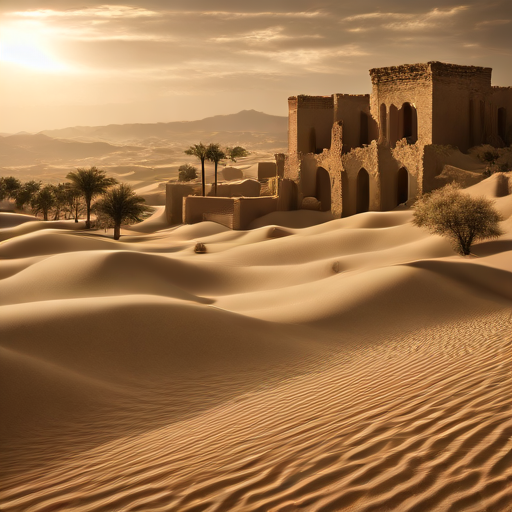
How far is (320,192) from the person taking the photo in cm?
3831

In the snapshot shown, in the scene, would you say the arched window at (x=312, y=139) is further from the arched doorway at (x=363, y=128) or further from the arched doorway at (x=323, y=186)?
the arched doorway at (x=323, y=186)

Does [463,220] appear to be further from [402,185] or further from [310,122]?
[310,122]

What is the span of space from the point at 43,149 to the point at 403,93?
148 metres

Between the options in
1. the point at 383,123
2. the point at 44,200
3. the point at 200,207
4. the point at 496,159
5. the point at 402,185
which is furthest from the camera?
the point at 44,200

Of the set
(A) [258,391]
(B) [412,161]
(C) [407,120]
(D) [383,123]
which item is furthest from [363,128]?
(A) [258,391]

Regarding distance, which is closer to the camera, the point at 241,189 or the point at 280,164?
the point at 280,164

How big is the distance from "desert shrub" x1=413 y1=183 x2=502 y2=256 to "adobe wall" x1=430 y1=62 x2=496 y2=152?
517 inches

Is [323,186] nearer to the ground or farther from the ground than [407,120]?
nearer to the ground

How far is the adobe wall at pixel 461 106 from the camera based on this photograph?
3409 cm

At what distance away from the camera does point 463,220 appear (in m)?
21.3

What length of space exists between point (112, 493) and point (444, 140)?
33561mm

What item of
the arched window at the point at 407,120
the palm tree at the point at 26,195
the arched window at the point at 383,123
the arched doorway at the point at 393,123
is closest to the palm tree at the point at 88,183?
the palm tree at the point at 26,195

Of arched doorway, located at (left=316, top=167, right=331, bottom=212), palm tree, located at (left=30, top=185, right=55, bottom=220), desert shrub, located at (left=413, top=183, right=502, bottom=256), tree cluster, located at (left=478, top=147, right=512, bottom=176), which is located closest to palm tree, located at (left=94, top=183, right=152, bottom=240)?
arched doorway, located at (left=316, top=167, right=331, bottom=212)

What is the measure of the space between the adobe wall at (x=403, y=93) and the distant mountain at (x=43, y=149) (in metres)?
128
